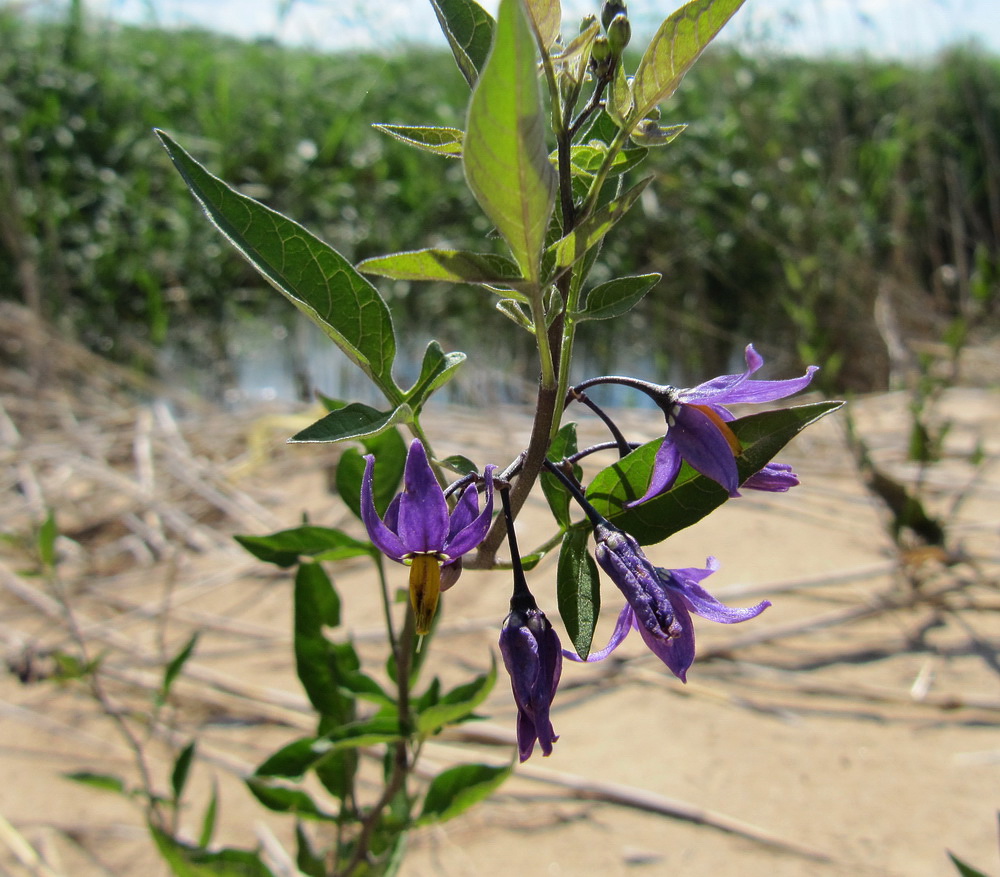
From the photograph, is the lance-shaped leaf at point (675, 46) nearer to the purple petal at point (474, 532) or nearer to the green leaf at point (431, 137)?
the green leaf at point (431, 137)

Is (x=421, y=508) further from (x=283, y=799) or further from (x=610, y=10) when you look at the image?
(x=283, y=799)

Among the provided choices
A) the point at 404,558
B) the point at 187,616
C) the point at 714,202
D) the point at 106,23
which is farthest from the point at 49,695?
the point at 106,23

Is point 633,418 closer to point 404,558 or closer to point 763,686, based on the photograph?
point 763,686

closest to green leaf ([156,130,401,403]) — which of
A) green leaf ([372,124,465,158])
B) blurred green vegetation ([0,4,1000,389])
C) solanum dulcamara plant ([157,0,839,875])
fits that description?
solanum dulcamara plant ([157,0,839,875])

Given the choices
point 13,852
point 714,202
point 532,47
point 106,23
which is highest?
point 106,23

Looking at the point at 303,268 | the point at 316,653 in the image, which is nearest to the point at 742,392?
the point at 303,268
